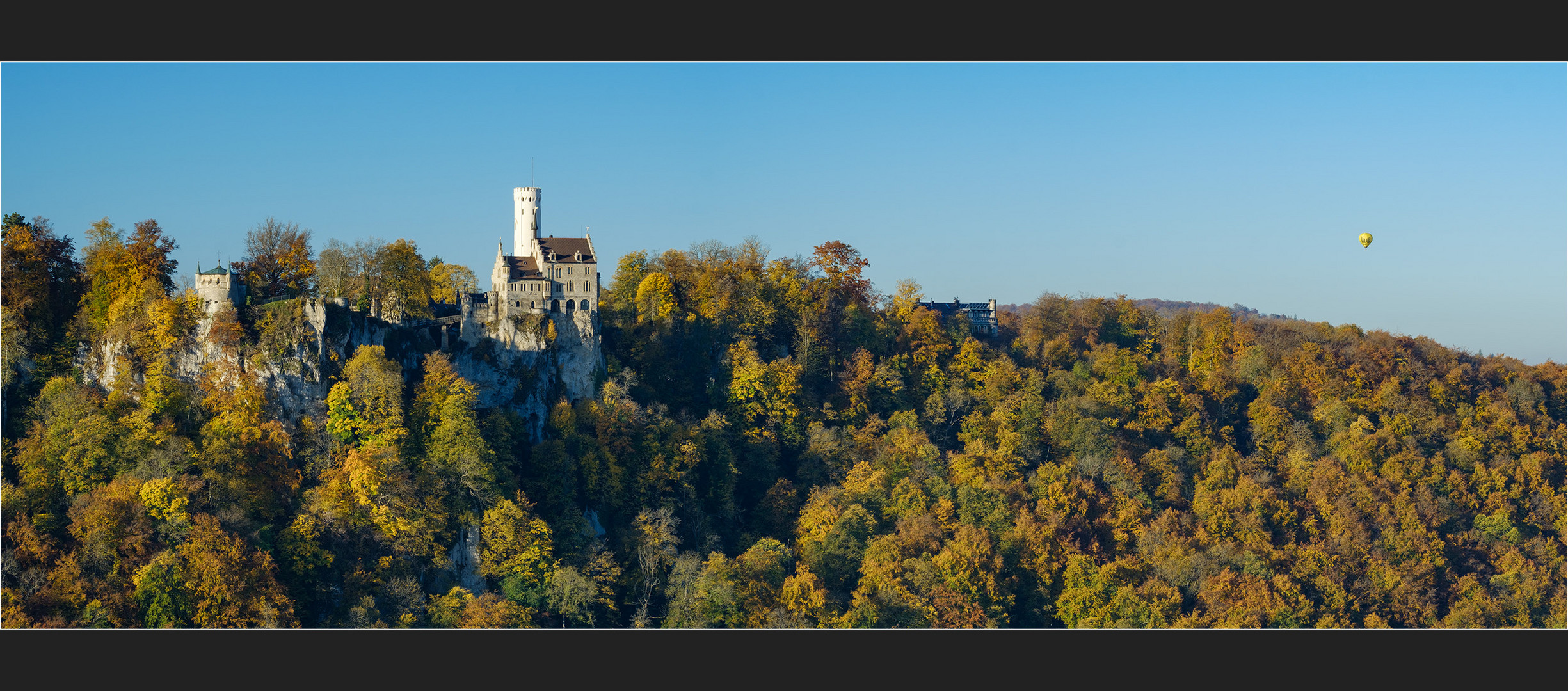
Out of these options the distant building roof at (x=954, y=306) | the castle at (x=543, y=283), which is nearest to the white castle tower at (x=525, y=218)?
the castle at (x=543, y=283)

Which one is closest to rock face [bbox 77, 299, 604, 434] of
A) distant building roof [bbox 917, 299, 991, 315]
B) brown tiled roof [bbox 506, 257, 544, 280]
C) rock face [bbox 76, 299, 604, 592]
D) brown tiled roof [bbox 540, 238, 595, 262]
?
rock face [bbox 76, 299, 604, 592]

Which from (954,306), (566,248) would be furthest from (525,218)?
(954,306)

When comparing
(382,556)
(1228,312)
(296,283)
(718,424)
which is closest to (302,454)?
(382,556)

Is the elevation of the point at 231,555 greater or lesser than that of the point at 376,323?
lesser

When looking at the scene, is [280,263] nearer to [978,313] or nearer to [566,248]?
[566,248]

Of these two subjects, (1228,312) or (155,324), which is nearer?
(155,324)

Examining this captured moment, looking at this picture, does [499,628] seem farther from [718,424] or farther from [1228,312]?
[1228,312]

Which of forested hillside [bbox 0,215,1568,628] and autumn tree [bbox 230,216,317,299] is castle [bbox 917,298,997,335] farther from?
autumn tree [bbox 230,216,317,299]
